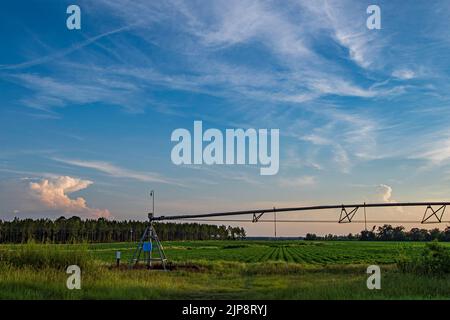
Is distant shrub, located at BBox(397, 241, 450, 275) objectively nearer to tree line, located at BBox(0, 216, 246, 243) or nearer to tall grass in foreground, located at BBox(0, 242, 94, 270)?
tall grass in foreground, located at BBox(0, 242, 94, 270)

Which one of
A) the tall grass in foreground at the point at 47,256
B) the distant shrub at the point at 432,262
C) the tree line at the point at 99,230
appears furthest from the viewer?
the tree line at the point at 99,230

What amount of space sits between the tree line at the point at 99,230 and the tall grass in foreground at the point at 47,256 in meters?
87.2

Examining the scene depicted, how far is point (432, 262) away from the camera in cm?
2133

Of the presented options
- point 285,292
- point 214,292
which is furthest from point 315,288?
point 214,292

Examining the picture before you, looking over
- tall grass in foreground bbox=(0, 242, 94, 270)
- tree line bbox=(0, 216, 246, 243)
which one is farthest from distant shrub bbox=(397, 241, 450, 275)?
tree line bbox=(0, 216, 246, 243)

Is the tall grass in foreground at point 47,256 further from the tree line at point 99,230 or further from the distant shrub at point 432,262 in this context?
the tree line at point 99,230

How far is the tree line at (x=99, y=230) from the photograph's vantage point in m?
126

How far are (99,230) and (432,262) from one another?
12903cm

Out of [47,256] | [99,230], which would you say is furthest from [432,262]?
[99,230]

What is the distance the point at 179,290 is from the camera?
55.7 feet

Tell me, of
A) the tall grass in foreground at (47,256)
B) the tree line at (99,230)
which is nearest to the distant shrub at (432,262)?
the tall grass in foreground at (47,256)

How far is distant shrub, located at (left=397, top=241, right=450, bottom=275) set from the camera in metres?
21.1

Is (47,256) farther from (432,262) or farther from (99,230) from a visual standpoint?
(99,230)

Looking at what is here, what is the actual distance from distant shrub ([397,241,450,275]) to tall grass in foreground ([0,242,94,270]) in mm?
14584
